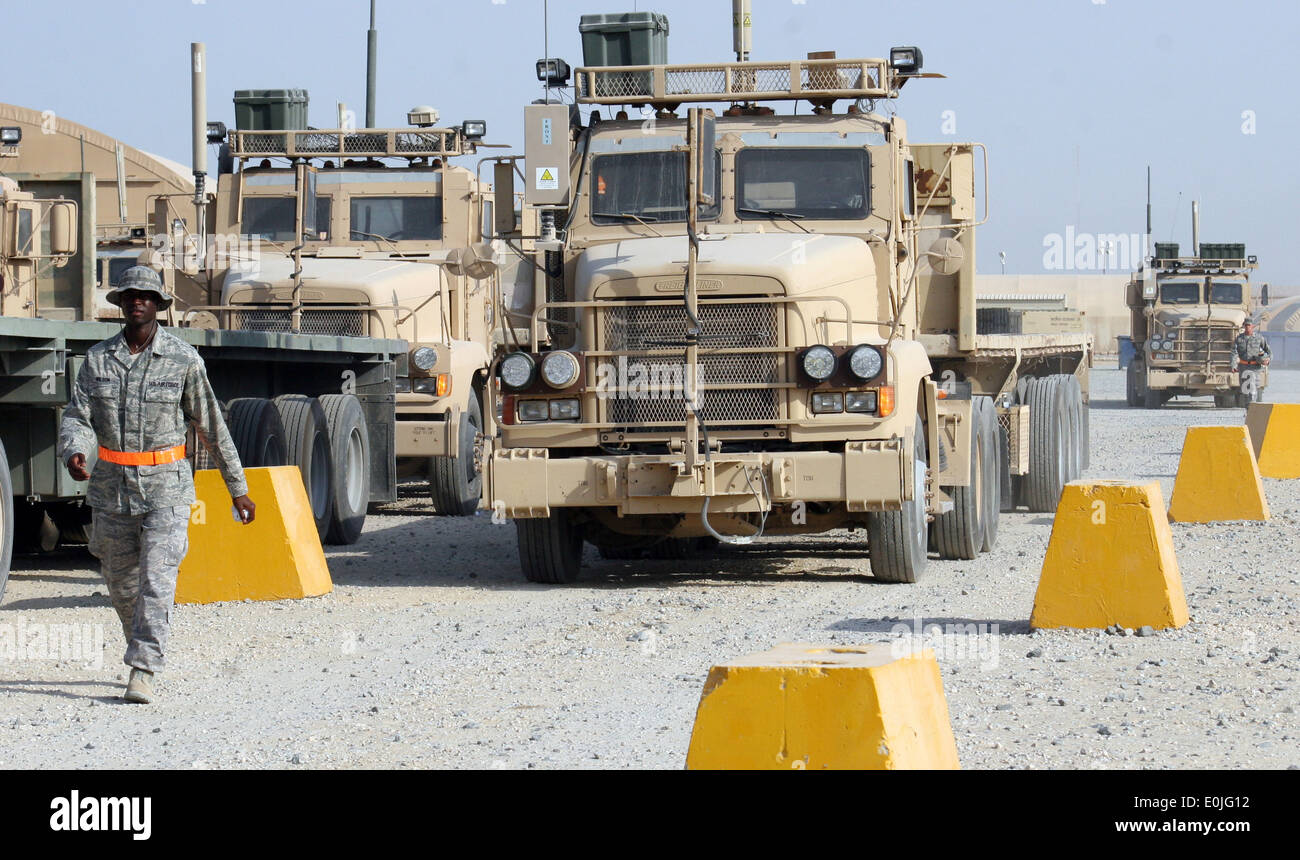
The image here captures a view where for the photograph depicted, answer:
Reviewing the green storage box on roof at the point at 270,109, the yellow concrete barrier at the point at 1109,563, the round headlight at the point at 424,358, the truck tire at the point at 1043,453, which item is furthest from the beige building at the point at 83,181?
the truck tire at the point at 1043,453

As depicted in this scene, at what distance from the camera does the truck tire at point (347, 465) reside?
14.4 m

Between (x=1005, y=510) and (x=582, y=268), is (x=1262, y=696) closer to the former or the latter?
(x=582, y=268)

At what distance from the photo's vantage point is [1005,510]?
16.8 m

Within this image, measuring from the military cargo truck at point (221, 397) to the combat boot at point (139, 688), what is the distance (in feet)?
2.84

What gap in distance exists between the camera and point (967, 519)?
12.6 m

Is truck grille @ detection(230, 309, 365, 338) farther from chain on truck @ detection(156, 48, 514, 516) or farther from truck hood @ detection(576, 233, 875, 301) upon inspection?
truck hood @ detection(576, 233, 875, 301)

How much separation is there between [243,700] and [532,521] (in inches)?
150

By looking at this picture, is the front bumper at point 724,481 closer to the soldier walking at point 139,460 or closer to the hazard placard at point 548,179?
the hazard placard at point 548,179

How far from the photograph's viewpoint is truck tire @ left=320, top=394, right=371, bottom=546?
14.4 metres

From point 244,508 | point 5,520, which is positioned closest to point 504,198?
point 5,520

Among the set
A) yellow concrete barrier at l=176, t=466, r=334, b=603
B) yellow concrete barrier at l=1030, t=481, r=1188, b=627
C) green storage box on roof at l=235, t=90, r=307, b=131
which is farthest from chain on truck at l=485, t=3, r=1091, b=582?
green storage box on roof at l=235, t=90, r=307, b=131
